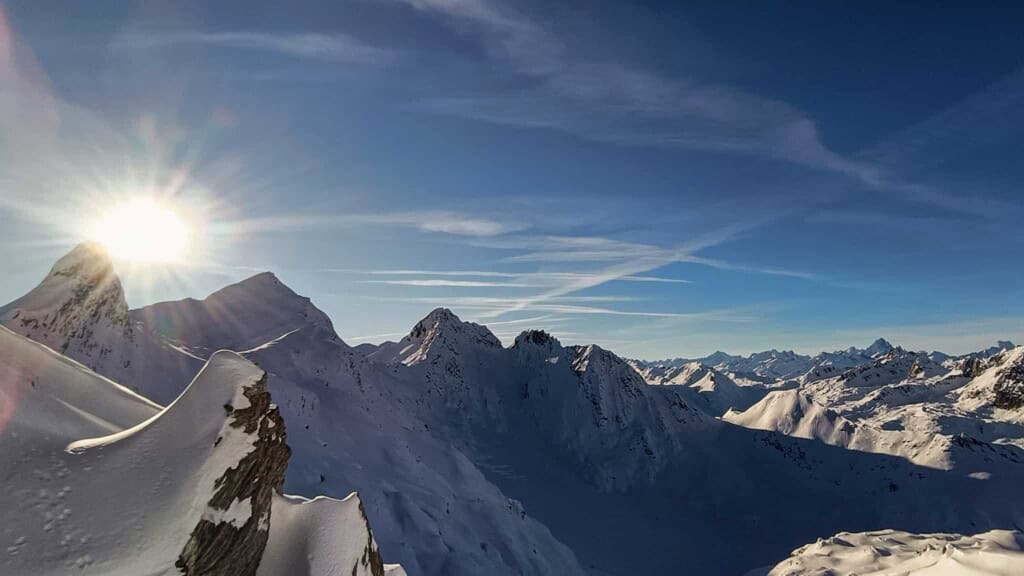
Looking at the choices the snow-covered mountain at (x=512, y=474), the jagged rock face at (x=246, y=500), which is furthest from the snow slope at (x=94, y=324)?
the jagged rock face at (x=246, y=500)

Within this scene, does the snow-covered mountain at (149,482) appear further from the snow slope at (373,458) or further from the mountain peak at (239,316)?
the mountain peak at (239,316)

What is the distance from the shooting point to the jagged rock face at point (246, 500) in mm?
13914

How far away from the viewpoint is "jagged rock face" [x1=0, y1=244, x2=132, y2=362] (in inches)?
1634

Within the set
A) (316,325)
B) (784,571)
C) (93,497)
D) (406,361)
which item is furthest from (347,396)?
(406,361)

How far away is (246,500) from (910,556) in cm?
11678

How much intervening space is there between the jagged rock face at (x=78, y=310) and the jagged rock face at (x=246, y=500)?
37040mm

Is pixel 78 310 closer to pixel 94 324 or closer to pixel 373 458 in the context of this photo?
pixel 94 324

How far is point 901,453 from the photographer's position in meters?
186

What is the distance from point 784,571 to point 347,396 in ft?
310

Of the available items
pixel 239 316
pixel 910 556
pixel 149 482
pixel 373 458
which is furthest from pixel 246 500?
pixel 910 556

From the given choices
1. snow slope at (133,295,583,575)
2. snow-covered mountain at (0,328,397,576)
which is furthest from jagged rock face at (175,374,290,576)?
snow slope at (133,295,583,575)

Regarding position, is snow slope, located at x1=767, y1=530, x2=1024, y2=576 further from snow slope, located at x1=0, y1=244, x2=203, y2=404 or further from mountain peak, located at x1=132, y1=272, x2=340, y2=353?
mountain peak, located at x1=132, y1=272, x2=340, y2=353

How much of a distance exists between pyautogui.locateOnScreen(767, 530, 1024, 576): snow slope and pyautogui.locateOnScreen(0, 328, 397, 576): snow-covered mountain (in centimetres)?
7620

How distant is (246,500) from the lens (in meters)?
16.2
